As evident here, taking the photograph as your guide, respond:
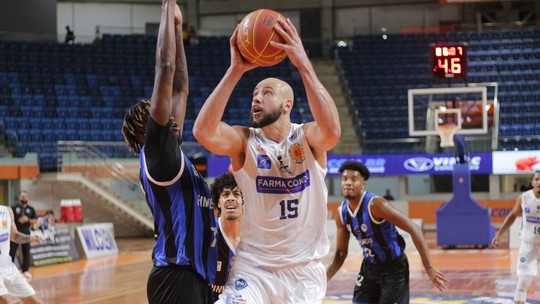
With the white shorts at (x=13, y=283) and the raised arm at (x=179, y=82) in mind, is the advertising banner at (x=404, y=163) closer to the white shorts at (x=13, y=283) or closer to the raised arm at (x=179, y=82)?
the white shorts at (x=13, y=283)

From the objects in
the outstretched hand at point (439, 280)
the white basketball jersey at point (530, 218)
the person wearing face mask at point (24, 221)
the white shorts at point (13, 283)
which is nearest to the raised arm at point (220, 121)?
the outstretched hand at point (439, 280)

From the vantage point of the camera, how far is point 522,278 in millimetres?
9273

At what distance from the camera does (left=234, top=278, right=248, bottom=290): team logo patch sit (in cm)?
438

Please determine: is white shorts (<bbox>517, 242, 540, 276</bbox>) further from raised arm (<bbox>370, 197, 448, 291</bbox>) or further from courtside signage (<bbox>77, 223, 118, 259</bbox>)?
courtside signage (<bbox>77, 223, 118, 259</bbox>)

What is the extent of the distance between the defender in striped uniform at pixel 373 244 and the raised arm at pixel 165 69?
304 cm

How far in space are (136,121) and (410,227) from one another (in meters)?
2.87

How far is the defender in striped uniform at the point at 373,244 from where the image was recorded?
22.2ft

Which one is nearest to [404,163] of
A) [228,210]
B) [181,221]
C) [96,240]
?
[96,240]

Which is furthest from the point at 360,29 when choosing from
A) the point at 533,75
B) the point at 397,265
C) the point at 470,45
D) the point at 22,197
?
the point at 397,265

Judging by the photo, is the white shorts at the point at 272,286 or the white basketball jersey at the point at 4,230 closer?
the white shorts at the point at 272,286

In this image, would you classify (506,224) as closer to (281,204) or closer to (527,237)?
(527,237)

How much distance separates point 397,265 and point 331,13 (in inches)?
1079

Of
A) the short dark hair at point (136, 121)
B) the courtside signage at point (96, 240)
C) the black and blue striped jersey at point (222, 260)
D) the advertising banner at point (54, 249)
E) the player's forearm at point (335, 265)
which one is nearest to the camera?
the short dark hair at point (136, 121)

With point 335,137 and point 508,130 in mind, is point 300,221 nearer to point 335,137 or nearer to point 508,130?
point 335,137
